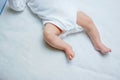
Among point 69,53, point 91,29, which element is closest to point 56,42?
point 69,53

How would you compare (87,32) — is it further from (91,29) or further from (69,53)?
(69,53)

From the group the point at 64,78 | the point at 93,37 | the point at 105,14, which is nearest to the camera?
the point at 64,78

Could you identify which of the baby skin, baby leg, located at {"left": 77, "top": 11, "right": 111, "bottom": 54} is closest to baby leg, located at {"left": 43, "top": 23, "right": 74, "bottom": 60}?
the baby skin

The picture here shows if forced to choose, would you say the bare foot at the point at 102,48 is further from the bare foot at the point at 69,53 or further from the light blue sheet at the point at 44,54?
the bare foot at the point at 69,53

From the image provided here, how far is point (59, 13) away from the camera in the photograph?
0.98m

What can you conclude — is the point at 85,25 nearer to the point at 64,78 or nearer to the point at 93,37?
the point at 93,37

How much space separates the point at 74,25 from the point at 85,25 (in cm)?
5

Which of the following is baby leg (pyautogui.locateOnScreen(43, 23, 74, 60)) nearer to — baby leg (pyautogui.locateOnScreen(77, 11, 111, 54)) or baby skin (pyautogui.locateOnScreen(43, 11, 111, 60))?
baby skin (pyautogui.locateOnScreen(43, 11, 111, 60))

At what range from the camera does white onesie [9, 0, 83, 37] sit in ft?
3.14

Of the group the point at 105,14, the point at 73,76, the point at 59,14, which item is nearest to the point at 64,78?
the point at 73,76

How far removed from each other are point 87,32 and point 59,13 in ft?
0.48

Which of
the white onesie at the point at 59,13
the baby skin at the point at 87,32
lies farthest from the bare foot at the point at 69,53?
the white onesie at the point at 59,13

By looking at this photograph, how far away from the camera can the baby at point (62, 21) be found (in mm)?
915

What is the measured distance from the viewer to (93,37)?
37.6 inches
